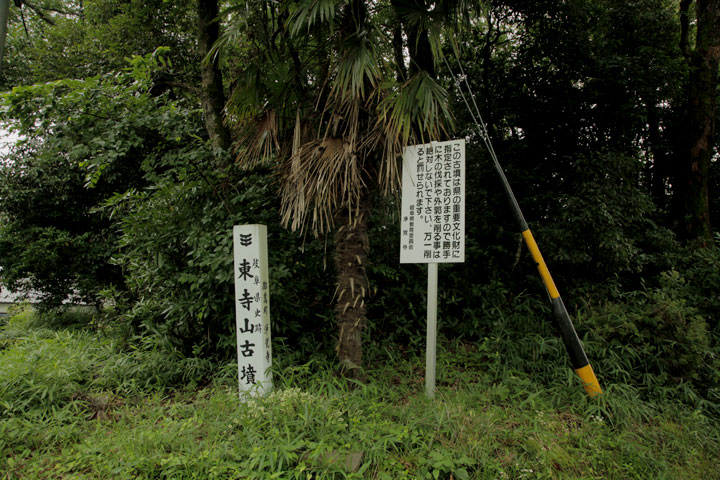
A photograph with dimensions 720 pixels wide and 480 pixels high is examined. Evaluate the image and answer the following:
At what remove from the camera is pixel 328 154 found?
333 cm

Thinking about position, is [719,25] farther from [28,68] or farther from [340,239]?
[28,68]

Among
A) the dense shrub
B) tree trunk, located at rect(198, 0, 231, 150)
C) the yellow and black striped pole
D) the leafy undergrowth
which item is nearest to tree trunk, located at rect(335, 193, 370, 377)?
the leafy undergrowth

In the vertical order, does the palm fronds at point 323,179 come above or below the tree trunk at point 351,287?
above

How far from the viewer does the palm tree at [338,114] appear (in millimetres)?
3230

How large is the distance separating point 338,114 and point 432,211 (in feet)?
4.05

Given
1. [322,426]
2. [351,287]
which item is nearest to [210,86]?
[351,287]

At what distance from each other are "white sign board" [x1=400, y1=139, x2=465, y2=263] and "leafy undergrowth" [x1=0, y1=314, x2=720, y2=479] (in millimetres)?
1288

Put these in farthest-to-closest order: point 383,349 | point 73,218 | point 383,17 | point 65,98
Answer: point 73,218, point 383,17, point 383,349, point 65,98

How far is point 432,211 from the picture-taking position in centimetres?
338

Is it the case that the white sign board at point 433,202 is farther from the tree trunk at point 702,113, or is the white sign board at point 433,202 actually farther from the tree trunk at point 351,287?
the tree trunk at point 702,113

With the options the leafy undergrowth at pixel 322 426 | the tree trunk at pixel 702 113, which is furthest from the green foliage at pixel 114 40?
the tree trunk at pixel 702 113

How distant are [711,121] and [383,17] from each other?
5.24m

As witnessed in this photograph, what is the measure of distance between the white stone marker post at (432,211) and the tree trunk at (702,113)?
4751 mm

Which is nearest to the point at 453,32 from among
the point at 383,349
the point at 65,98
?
the point at 383,349
